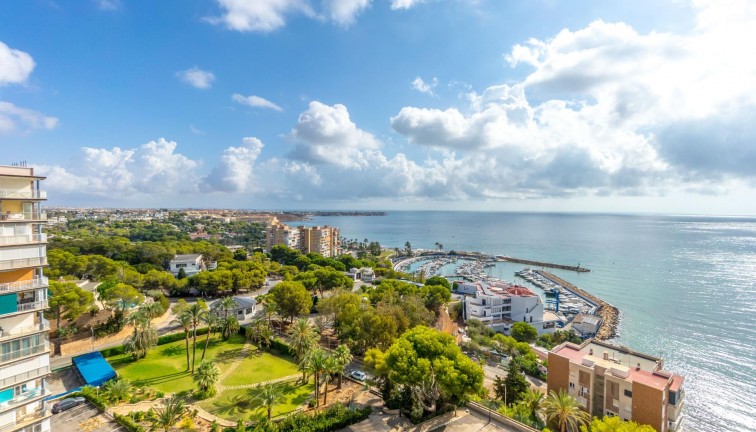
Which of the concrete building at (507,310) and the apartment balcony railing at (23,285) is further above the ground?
the apartment balcony railing at (23,285)

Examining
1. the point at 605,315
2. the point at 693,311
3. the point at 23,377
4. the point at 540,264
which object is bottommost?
the point at 605,315

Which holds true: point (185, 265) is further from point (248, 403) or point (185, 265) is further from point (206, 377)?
point (248, 403)

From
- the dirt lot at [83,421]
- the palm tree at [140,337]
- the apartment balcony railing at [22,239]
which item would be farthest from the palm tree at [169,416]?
the palm tree at [140,337]

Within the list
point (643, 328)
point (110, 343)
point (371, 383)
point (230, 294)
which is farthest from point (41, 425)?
point (643, 328)

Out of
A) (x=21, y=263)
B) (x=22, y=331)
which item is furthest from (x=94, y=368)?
(x=21, y=263)

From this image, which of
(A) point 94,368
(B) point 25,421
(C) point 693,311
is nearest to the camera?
(B) point 25,421

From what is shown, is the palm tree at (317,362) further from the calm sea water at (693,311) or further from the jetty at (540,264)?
the jetty at (540,264)

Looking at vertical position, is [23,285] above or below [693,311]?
above
